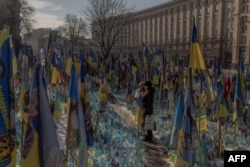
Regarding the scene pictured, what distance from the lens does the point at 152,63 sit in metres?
15.8

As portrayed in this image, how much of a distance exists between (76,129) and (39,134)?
101cm

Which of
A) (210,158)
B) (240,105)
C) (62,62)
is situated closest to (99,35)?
(62,62)

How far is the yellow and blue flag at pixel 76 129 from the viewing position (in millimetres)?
4884

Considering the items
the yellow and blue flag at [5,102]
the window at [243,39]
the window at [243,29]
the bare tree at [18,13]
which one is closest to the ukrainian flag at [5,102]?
the yellow and blue flag at [5,102]

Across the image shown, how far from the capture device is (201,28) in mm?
75500

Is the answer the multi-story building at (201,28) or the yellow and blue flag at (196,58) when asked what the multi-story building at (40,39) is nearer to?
the yellow and blue flag at (196,58)

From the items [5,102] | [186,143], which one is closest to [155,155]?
[186,143]

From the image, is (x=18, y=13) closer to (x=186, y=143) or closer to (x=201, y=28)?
(x=186, y=143)

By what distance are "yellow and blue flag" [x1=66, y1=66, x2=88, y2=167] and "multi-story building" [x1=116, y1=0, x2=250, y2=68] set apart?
50422 millimetres

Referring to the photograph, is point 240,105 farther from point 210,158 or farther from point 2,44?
point 2,44

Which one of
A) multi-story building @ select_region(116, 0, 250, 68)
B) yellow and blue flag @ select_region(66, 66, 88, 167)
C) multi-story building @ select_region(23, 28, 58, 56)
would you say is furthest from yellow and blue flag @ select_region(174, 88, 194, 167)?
multi-story building @ select_region(116, 0, 250, 68)

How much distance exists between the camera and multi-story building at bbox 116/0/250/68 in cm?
6069

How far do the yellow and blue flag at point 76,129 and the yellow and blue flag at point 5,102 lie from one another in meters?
1.18

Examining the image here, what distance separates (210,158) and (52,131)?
4676 millimetres
